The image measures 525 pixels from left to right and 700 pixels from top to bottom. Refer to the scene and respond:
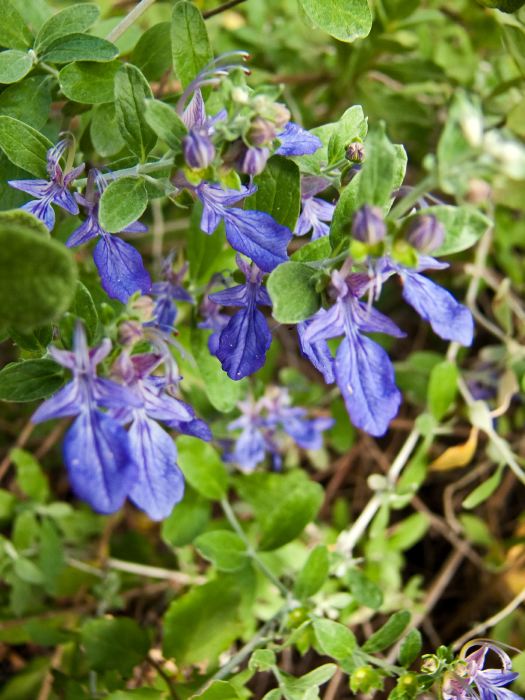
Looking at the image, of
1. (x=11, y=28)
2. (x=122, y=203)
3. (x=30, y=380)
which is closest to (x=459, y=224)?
(x=122, y=203)

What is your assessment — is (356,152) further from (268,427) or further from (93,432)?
(268,427)

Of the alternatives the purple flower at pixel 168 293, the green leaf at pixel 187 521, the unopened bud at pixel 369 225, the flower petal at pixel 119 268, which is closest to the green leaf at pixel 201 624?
the green leaf at pixel 187 521

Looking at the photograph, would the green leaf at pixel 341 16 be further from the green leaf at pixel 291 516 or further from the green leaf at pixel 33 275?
the green leaf at pixel 291 516

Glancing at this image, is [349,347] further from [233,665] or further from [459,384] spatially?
[459,384]

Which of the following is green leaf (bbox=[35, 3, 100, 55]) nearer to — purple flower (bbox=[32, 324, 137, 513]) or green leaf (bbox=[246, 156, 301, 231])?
green leaf (bbox=[246, 156, 301, 231])

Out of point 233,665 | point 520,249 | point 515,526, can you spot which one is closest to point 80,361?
point 233,665
